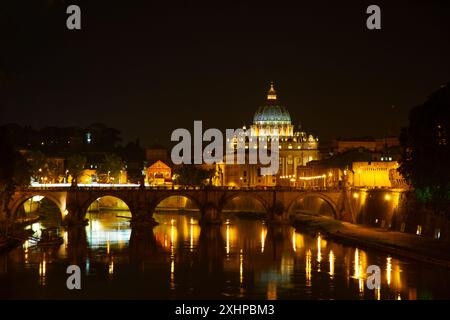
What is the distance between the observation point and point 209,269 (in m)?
59.0

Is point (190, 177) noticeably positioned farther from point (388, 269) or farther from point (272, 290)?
point (272, 290)

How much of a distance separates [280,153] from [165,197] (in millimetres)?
91558

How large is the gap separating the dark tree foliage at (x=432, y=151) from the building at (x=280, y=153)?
328 feet

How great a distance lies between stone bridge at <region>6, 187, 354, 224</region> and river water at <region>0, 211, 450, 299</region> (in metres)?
6.07

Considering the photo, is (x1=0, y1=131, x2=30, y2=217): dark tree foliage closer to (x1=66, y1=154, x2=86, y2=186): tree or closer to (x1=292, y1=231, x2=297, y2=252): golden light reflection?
(x1=292, y1=231, x2=297, y2=252): golden light reflection

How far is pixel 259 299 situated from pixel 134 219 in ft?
151

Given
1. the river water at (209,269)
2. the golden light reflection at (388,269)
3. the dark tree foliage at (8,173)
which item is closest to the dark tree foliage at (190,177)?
the dark tree foliage at (8,173)

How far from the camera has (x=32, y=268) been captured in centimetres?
5734

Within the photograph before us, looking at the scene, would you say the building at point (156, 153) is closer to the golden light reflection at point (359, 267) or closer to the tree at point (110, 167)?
Result: the tree at point (110, 167)

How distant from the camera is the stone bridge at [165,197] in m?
89.4

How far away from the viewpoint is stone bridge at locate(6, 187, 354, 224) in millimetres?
89438

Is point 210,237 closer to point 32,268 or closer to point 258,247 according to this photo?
point 258,247

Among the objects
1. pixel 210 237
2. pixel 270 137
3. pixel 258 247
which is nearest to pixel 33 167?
pixel 210 237

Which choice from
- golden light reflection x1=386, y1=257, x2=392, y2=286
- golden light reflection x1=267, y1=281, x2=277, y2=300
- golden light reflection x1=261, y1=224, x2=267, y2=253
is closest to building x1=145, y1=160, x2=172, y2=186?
golden light reflection x1=261, y1=224, x2=267, y2=253
